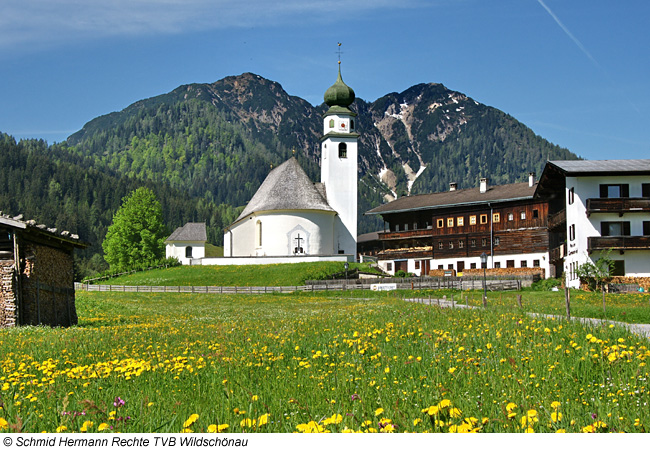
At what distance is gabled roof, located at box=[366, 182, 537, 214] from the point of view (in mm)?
63438

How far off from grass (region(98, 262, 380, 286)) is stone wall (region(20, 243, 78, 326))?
3297cm

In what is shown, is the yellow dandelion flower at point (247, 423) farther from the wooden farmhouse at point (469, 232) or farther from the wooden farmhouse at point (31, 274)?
the wooden farmhouse at point (469, 232)

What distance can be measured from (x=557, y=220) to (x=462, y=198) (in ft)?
50.8

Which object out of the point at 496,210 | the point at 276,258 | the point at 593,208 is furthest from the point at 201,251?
the point at 593,208

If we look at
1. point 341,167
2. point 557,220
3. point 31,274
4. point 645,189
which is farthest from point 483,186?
point 31,274

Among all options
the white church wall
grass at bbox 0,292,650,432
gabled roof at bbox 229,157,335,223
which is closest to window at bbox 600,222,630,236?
the white church wall

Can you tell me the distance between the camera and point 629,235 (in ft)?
149

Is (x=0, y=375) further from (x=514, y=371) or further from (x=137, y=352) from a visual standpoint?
(x=514, y=371)

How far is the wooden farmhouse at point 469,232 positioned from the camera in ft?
201

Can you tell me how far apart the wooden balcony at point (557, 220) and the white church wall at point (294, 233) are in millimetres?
26077

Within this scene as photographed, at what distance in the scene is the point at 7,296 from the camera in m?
21.7

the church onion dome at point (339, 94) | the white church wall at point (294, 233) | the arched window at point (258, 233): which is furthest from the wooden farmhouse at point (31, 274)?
the church onion dome at point (339, 94)

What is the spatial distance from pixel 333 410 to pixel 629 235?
4413 cm

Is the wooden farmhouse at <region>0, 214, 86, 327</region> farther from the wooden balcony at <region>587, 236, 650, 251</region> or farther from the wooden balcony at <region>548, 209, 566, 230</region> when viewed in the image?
the wooden balcony at <region>548, 209, 566, 230</region>
